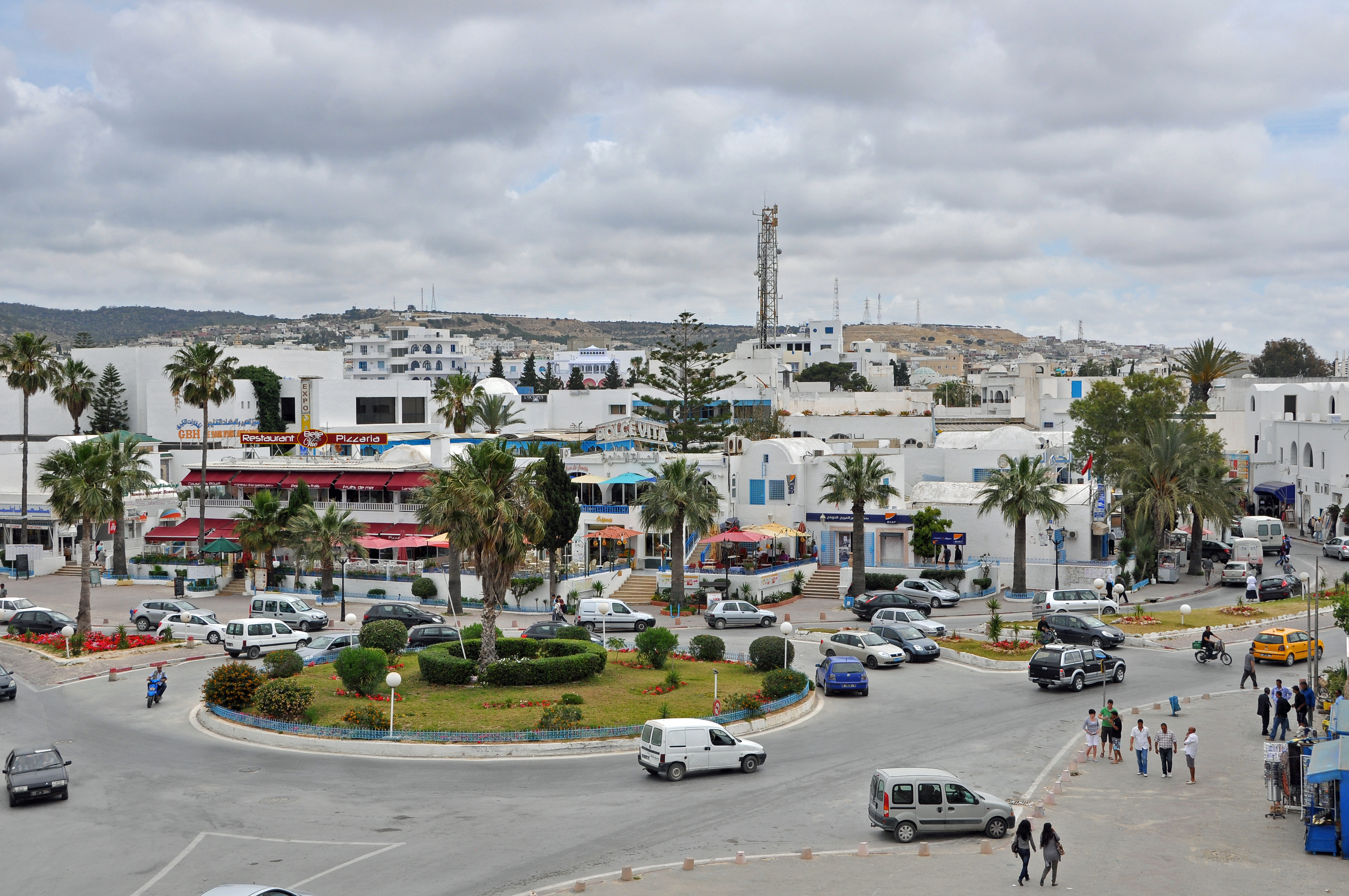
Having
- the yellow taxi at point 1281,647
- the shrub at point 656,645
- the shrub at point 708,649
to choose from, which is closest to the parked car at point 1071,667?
the yellow taxi at point 1281,647

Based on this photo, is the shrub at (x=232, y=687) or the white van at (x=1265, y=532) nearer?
the shrub at (x=232, y=687)

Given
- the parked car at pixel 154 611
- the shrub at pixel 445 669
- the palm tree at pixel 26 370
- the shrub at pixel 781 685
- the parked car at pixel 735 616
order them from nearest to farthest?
the shrub at pixel 781 685 < the shrub at pixel 445 669 < the parked car at pixel 154 611 < the parked car at pixel 735 616 < the palm tree at pixel 26 370

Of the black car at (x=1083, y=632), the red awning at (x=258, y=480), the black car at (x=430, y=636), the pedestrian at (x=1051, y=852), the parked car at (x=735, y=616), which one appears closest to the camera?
the pedestrian at (x=1051, y=852)

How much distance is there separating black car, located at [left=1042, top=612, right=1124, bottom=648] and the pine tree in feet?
268

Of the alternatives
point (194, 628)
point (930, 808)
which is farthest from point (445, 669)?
point (930, 808)

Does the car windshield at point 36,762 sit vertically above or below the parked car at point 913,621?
below

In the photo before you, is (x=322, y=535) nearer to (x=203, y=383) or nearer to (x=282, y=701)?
(x=203, y=383)

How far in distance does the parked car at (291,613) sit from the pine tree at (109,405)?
190ft

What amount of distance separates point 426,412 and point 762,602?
65422mm

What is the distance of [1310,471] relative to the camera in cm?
7269

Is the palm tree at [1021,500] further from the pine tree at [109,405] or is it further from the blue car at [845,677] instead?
the pine tree at [109,405]

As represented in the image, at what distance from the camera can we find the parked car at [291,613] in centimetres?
4466

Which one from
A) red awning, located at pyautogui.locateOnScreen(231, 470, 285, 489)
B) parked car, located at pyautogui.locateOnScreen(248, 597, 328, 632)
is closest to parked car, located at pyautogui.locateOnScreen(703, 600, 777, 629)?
parked car, located at pyautogui.locateOnScreen(248, 597, 328, 632)

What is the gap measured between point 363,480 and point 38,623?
18.9 metres
